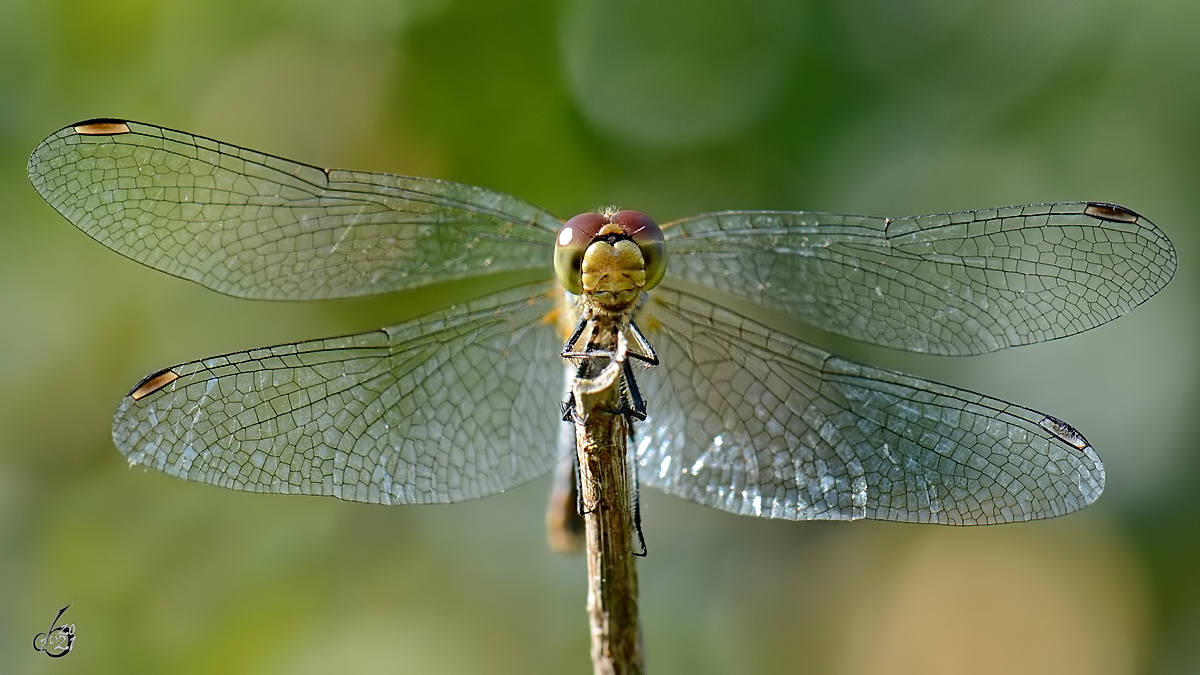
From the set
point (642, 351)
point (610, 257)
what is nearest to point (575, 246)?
point (610, 257)

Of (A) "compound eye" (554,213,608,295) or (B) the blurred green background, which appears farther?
(B) the blurred green background

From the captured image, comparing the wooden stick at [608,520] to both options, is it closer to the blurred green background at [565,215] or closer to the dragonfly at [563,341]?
the dragonfly at [563,341]

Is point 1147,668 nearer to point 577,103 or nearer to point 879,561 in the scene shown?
point 879,561

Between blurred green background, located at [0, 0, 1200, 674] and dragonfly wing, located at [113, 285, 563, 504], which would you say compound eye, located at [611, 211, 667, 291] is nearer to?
dragonfly wing, located at [113, 285, 563, 504]
